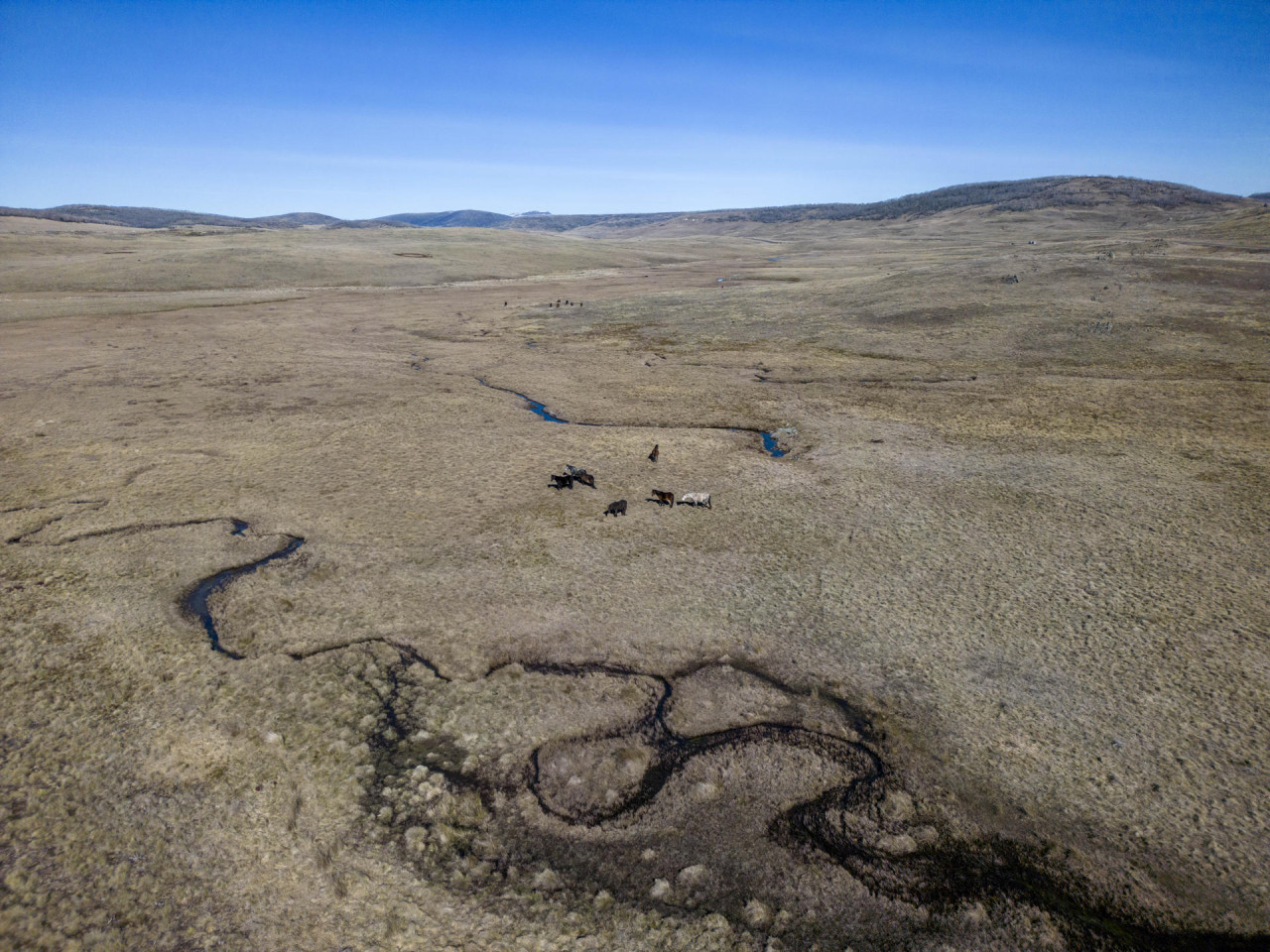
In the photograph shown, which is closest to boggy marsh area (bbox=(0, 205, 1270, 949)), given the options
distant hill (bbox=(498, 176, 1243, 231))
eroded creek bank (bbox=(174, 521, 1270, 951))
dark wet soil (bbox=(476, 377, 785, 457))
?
eroded creek bank (bbox=(174, 521, 1270, 951))

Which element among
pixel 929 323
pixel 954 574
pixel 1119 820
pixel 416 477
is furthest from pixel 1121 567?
pixel 929 323

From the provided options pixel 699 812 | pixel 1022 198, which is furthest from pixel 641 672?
pixel 1022 198

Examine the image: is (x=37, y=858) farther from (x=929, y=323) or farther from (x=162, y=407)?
(x=929, y=323)

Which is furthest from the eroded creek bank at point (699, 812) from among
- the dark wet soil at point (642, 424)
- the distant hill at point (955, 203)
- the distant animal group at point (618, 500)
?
the distant hill at point (955, 203)

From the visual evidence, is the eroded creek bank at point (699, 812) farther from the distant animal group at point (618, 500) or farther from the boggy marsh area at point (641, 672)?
the distant animal group at point (618, 500)

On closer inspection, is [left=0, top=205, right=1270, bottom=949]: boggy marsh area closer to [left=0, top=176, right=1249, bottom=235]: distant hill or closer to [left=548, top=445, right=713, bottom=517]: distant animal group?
[left=548, top=445, right=713, bottom=517]: distant animal group

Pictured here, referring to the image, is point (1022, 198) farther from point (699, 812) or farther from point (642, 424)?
point (699, 812)
